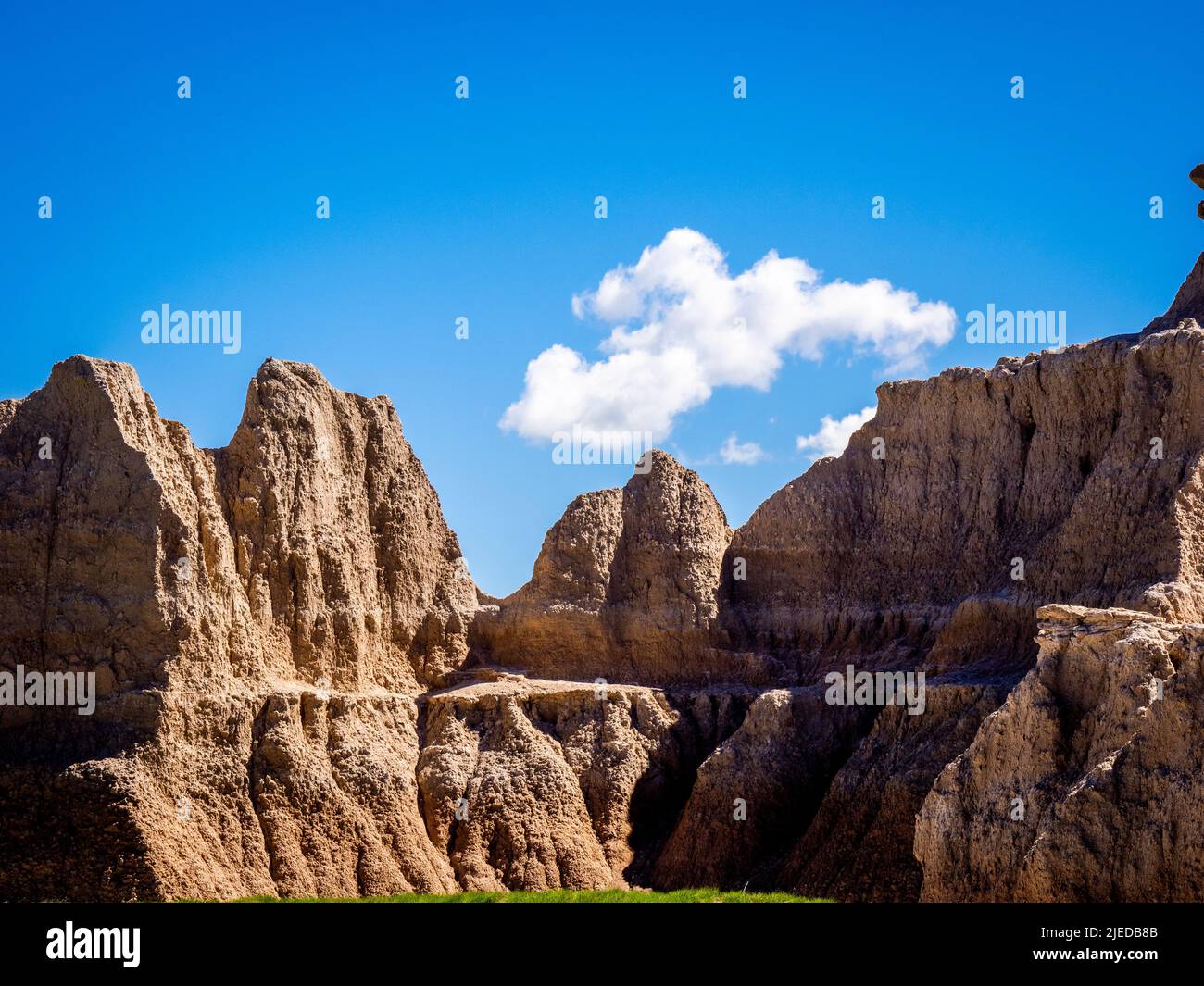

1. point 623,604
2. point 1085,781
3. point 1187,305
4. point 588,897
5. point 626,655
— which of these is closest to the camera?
point 1085,781

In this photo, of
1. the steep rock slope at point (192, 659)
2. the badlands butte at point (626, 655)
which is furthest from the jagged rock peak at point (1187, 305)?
the steep rock slope at point (192, 659)

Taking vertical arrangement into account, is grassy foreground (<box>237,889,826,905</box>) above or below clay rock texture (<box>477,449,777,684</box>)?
below

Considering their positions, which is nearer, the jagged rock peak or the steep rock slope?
the steep rock slope

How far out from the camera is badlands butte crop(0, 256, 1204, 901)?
110 feet

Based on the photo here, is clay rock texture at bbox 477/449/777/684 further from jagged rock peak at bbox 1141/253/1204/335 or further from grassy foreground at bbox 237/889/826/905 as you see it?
jagged rock peak at bbox 1141/253/1204/335

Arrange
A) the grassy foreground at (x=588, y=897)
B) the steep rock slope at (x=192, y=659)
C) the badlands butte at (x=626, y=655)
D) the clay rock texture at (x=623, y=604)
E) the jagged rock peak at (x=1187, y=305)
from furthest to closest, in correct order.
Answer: the clay rock texture at (x=623, y=604) < the jagged rock peak at (x=1187, y=305) < the steep rock slope at (x=192, y=659) < the grassy foreground at (x=588, y=897) < the badlands butte at (x=626, y=655)

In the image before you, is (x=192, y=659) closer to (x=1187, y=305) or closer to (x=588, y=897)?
(x=588, y=897)

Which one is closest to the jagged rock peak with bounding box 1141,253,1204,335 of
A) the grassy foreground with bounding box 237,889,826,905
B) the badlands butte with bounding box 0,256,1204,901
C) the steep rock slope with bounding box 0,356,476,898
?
the badlands butte with bounding box 0,256,1204,901

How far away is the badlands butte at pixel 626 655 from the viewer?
110 feet

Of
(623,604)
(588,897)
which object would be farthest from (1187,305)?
(588,897)

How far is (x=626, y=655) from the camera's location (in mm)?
48219

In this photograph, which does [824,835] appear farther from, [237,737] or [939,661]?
[237,737]

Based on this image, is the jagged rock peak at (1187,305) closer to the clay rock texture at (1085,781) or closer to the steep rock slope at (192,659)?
the clay rock texture at (1085,781)
